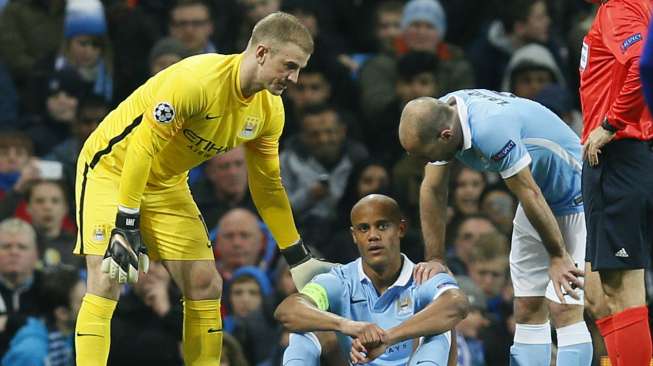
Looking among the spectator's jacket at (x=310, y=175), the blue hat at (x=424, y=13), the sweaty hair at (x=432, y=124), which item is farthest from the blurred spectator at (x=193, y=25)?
the sweaty hair at (x=432, y=124)

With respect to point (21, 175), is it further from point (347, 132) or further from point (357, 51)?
point (357, 51)

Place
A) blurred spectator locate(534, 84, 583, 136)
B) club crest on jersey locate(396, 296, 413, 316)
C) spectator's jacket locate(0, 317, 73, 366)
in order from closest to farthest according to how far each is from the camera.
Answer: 1. club crest on jersey locate(396, 296, 413, 316)
2. spectator's jacket locate(0, 317, 73, 366)
3. blurred spectator locate(534, 84, 583, 136)

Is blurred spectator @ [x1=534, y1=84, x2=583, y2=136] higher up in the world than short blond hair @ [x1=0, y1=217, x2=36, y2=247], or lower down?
higher up

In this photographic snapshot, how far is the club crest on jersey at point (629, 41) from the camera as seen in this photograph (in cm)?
694

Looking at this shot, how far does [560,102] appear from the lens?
11.8 metres

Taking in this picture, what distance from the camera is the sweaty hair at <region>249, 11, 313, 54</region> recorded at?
24.3ft

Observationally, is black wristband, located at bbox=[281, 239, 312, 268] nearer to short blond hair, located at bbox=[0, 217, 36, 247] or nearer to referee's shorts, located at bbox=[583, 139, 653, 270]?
referee's shorts, located at bbox=[583, 139, 653, 270]

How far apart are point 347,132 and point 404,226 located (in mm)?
4315

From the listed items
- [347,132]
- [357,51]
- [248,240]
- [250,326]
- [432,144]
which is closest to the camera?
[432,144]

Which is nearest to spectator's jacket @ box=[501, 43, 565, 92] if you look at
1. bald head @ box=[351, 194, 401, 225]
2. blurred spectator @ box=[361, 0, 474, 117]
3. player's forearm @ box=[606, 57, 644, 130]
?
blurred spectator @ box=[361, 0, 474, 117]

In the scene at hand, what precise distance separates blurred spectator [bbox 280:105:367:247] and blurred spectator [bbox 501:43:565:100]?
4.43ft

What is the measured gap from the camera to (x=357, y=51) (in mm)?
13703

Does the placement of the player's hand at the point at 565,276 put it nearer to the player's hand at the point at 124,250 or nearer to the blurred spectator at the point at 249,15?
the player's hand at the point at 124,250

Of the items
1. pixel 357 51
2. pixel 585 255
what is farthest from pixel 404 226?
pixel 357 51
